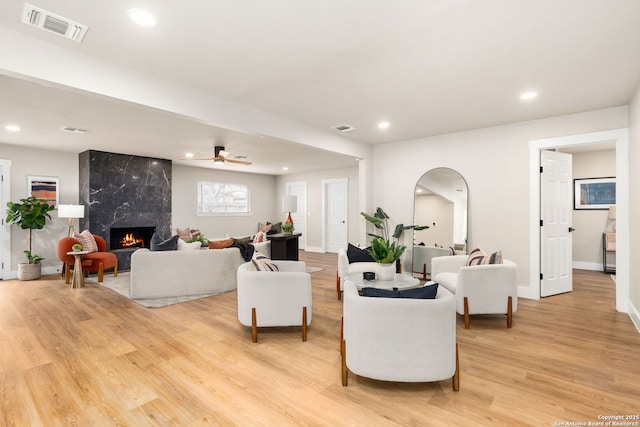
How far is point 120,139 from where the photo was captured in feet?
18.6

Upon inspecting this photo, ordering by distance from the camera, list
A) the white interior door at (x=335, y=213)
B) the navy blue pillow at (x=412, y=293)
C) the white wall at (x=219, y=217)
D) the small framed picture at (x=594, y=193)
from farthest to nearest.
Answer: the white interior door at (x=335, y=213) < the white wall at (x=219, y=217) < the small framed picture at (x=594, y=193) < the navy blue pillow at (x=412, y=293)

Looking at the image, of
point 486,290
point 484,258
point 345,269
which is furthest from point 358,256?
point 486,290

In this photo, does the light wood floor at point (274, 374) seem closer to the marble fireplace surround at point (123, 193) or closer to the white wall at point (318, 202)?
the marble fireplace surround at point (123, 193)

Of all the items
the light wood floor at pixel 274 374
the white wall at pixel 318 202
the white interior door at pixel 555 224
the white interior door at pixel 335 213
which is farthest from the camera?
the white interior door at pixel 335 213

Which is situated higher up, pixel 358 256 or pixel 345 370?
pixel 358 256

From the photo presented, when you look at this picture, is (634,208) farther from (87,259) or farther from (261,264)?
(87,259)

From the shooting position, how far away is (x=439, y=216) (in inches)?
220

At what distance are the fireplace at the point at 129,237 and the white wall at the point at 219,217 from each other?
1109mm

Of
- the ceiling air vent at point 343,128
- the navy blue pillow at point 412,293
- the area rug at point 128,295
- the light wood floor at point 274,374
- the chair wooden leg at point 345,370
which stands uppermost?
the ceiling air vent at point 343,128

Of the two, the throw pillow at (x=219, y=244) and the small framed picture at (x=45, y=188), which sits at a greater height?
the small framed picture at (x=45, y=188)

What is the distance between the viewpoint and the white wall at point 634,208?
3.44 m

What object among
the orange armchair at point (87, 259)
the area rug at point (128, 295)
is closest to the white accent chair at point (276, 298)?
the area rug at point (128, 295)

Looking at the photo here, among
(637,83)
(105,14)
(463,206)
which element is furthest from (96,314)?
(637,83)

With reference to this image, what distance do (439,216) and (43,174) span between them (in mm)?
7558
